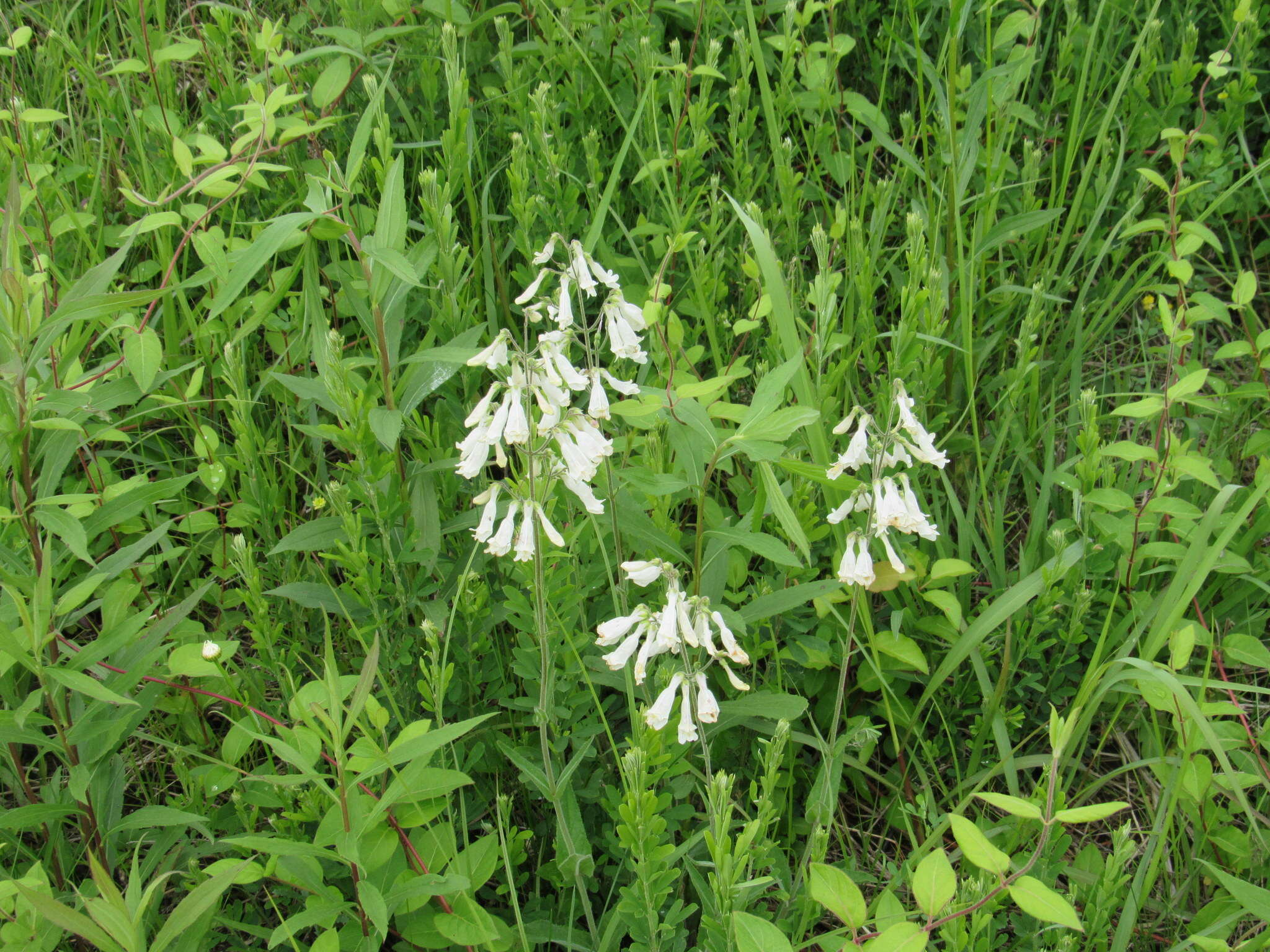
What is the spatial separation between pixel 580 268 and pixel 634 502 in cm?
59

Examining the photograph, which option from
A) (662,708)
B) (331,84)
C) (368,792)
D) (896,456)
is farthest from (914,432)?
(331,84)

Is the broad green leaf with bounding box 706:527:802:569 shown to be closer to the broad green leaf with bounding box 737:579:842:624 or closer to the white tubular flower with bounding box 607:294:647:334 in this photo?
the broad green leaf with bounding box 737:579:842:624

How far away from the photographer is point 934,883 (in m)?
1.58

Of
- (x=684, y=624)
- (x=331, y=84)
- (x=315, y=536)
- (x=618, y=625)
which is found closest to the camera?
(x=684, y=624)

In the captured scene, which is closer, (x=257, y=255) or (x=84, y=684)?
(x=84, y=684)

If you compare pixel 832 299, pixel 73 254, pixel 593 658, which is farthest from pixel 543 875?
pixel 73 254

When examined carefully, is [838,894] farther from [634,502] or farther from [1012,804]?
[634,502]

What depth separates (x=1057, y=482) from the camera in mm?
2861

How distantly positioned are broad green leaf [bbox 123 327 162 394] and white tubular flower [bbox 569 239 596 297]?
3.27 ft

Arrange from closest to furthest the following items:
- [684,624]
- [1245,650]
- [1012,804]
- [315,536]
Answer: [1012,804] → [684,624] → [315,536] → [1245,650]

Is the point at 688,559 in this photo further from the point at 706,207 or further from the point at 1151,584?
the point at 706,207

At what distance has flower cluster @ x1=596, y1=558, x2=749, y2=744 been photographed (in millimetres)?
1847

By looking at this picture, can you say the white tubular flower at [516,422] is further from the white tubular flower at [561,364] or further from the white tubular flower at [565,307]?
the white tubular flower at [565,307]

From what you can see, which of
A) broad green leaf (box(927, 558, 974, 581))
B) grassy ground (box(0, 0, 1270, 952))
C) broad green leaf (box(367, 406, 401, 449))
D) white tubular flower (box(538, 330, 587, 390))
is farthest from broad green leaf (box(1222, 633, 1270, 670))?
broad green leaf (box(367, 406, 401, 449))
